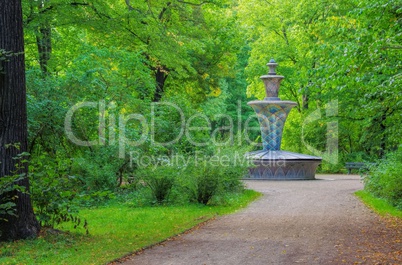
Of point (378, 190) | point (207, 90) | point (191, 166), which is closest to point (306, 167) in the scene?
point (207, 90)

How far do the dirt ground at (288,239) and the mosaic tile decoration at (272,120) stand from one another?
1285 cm

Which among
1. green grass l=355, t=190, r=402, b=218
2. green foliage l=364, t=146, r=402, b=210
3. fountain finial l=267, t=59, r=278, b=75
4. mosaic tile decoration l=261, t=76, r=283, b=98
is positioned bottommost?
green grass l=355, t=190, r=402, b=218

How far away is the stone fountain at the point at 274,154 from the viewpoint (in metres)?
26.2

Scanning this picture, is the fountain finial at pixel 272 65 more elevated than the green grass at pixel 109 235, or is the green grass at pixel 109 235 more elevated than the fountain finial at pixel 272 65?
the fountain finial at pixel 272 65

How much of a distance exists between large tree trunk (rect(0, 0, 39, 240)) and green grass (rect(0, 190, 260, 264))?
310 mm

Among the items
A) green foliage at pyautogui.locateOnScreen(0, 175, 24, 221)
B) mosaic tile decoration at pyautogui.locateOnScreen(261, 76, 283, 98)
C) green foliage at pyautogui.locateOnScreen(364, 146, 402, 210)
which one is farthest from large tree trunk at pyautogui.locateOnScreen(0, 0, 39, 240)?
mosaic tile decoration at pyautogui.locateOnScreen(261, 76, 283, 98)

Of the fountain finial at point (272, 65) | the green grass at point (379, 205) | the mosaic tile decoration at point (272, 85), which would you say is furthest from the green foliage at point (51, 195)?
the fountain finial at point (272, 65)

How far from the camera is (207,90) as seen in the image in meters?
29.7

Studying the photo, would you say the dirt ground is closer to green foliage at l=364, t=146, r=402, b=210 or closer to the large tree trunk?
green foliage at l=364, t=146, r=402, b=210

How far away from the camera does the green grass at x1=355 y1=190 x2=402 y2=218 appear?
43.5 ft

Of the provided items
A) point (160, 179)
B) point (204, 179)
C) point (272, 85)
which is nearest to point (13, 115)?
point (160, 179)

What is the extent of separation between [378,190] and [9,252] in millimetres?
12539

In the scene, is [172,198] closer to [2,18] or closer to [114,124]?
[114,124]

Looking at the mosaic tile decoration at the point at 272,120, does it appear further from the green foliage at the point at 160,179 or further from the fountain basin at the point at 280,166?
the green foliage at the point at 160,179
